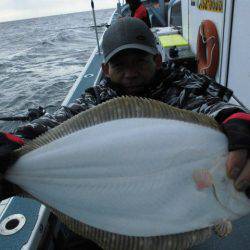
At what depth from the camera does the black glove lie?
3.12 feet

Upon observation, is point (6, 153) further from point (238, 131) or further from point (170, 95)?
point (170, 95)

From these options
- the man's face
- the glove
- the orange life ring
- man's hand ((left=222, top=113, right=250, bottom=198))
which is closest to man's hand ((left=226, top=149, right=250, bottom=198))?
man's hand ((left=222, top=113, right=250, bottom=198))

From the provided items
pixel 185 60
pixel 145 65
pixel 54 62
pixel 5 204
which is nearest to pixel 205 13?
pixel 185 60

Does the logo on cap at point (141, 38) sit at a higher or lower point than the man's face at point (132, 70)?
higher

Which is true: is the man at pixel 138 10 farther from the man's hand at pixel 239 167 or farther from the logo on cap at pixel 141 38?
the man's hand at pixel 239 167

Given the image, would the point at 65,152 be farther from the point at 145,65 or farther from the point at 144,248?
the point at 145,65

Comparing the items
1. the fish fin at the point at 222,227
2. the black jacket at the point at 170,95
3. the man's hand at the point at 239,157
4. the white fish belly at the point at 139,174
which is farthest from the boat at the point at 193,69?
the man's hand at the point at 239,157

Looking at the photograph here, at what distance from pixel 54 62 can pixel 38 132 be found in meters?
11.4

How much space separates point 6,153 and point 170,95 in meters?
1.02

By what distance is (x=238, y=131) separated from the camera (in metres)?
0.98

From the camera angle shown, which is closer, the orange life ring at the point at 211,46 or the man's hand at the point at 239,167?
the man's hand at the point at 239,167

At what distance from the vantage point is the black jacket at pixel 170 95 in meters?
1.40

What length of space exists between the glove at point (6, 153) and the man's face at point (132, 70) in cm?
74

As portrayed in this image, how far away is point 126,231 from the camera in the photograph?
107 cm
